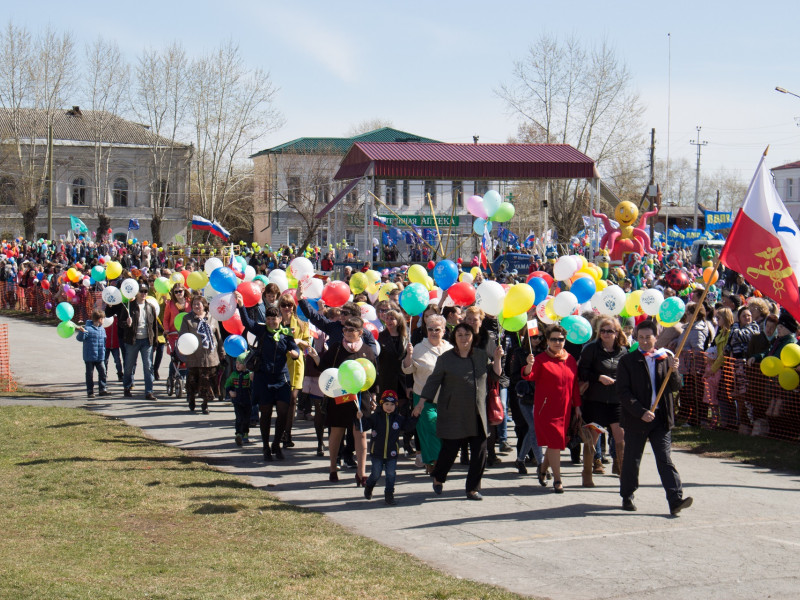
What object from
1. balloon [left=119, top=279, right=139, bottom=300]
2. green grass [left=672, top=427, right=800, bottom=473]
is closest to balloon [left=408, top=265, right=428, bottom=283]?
green grass [left=672, top=427, right=800, bottom=473]

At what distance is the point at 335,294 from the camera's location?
10.1 meters

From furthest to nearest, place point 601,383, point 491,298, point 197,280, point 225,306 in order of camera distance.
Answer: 1. point 197,280
2. point 225,306
3. point 491,298
4. point 601,383

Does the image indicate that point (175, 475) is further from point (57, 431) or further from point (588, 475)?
point (588, 475)

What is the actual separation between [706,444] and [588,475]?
9.20ft

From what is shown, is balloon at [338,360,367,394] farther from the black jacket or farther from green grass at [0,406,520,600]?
the black jacket

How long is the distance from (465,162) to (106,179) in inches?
1513

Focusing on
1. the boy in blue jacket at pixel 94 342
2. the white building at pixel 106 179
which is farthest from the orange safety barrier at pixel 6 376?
the white building at pixel 106 179

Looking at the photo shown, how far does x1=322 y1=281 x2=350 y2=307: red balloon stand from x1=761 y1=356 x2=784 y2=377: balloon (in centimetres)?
477

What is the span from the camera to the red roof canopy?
31.8 meters

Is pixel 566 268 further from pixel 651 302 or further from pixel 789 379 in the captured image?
pixel 789 379

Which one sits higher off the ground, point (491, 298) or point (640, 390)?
point (491, 298)

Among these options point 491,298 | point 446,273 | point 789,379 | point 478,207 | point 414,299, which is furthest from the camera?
point 478,207

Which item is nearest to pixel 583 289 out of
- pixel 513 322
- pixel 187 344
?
pixel 513 322

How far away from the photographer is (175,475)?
905 cm
